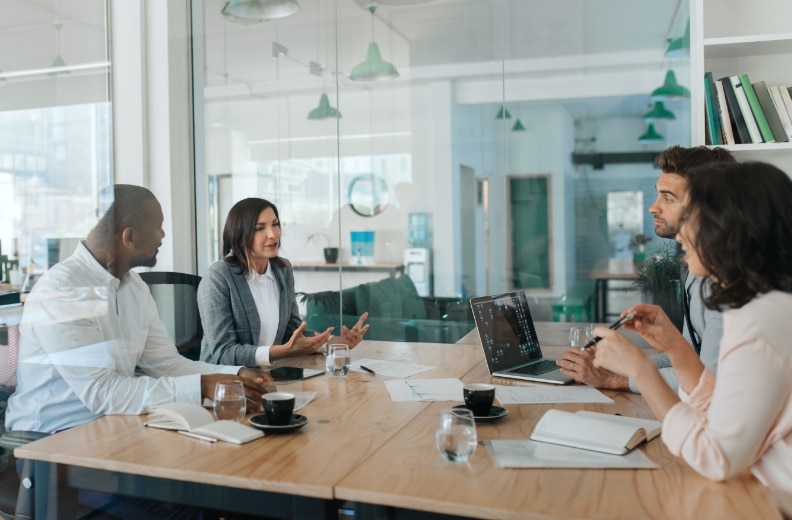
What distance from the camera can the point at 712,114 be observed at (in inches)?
124

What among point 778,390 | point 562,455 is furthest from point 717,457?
point 562,455

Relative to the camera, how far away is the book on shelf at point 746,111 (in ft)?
10.1

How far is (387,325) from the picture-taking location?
4.26 m

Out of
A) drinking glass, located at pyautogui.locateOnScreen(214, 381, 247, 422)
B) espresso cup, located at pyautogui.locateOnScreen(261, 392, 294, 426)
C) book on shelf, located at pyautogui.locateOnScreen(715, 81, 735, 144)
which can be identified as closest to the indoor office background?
book on shelf, located at pyautogui.locateOnScreen(715, 81, 735, 144)

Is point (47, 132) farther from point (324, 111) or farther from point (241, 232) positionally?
point (324, 111)

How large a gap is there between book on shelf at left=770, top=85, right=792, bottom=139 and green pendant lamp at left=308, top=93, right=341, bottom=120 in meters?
2.23

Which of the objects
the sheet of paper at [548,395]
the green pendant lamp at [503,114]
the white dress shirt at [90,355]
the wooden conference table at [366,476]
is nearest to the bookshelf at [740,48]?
the green pendant lamp at [503,114]

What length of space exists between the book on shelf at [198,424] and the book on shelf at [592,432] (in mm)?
633

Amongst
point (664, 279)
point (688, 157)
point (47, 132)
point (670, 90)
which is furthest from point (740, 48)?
point (47, 132)

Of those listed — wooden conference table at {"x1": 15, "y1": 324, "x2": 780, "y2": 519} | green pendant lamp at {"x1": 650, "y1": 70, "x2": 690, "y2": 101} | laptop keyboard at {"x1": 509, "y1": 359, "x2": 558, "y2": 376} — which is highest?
green pendant lamp at {"x1": 650, "y1": 70, "x2": 690, "y2": 101}

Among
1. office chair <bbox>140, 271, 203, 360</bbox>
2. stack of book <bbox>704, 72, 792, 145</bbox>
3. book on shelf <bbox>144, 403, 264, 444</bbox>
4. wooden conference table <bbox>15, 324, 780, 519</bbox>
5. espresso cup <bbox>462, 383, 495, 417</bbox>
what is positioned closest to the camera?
wooden conference table <bbox>15, 324, 780, 519</bbox>

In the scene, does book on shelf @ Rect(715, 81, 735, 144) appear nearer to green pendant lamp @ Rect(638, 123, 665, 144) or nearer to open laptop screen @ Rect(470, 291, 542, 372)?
green pendant lamp @ Rect(638, 123, 665, 144)

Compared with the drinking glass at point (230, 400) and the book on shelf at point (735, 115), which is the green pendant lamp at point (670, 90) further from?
the drinking glass at point (230, 400)

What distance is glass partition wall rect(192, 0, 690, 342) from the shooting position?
384cm
